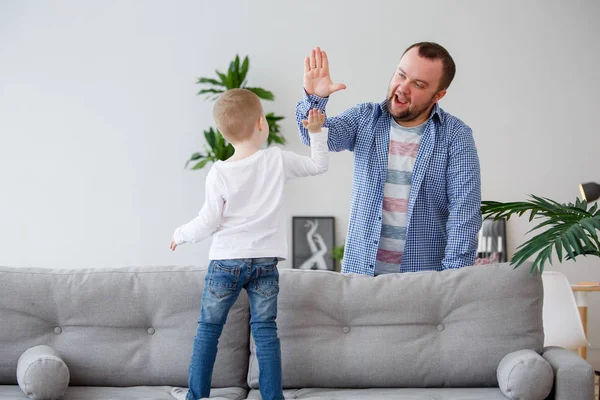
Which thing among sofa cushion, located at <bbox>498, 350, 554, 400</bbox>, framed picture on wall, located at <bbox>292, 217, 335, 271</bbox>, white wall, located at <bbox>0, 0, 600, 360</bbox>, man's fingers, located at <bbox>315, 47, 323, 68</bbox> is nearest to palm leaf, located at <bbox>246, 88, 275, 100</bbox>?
white wall, located at <bbox>0, 0, 600, 360</bbox>

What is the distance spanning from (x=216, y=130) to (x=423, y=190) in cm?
288

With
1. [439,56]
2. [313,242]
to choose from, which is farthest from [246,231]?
[313,242]

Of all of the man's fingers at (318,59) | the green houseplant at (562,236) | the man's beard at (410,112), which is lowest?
the green houseplant at (562,236)

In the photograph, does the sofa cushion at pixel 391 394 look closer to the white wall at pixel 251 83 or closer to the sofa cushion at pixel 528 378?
the sofa cushion at pixel 528 378

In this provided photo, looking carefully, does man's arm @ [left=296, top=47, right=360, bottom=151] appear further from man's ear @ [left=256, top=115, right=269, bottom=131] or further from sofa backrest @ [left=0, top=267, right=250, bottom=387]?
sofa backrest @ [left=0, top=267, right=250, bottom=387]

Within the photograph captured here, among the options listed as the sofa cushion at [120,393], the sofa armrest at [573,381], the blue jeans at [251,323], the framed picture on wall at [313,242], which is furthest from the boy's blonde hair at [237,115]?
the framed picture on wall at [313,242]

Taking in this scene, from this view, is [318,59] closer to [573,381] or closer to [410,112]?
[410,112]

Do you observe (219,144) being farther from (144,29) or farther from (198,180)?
(144,29)

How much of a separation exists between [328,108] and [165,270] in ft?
9.78

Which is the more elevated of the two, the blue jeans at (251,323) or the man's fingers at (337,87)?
the man's fingers at (337,87)

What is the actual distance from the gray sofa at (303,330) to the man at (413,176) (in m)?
0.10

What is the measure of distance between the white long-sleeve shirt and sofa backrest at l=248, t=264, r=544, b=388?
26 centimetres

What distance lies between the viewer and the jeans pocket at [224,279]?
7.20 ft

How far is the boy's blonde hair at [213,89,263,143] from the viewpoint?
227cm
